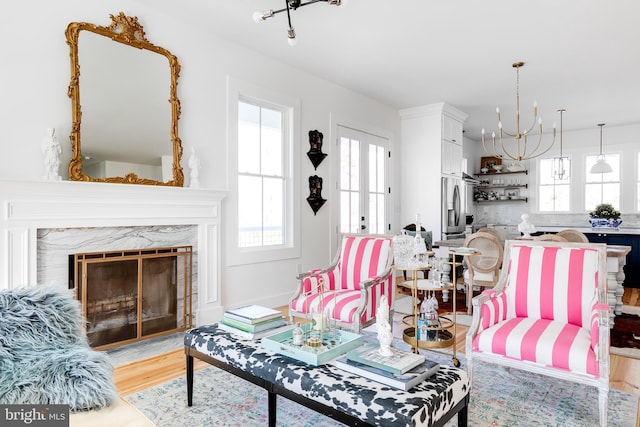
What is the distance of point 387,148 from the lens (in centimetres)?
623

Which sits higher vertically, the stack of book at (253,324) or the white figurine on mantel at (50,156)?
the white figurine on mantel at (50,156)

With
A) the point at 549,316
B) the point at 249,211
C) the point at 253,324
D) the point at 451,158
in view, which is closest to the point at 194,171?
the point at 249,211

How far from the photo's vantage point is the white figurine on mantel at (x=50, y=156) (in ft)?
8.90

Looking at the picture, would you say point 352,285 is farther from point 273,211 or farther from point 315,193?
point 315,193

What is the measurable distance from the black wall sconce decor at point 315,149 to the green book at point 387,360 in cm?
334

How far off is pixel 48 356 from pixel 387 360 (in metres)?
1.21

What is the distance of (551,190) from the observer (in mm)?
8180

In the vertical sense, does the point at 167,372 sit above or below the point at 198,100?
below

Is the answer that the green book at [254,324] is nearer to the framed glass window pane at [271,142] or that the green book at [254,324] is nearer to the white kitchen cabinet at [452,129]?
the framed glass window pane at [271,142]

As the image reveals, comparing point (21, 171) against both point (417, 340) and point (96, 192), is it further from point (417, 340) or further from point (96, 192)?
point (417, 340)

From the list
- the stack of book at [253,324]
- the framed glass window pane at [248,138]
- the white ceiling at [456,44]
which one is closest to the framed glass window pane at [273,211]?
the framed glass window pane at [248,138]

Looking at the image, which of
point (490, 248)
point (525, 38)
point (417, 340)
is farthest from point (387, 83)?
point (417, 340)

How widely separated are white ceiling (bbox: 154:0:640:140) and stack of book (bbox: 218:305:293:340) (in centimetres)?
245

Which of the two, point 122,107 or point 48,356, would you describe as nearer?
point 48,356
